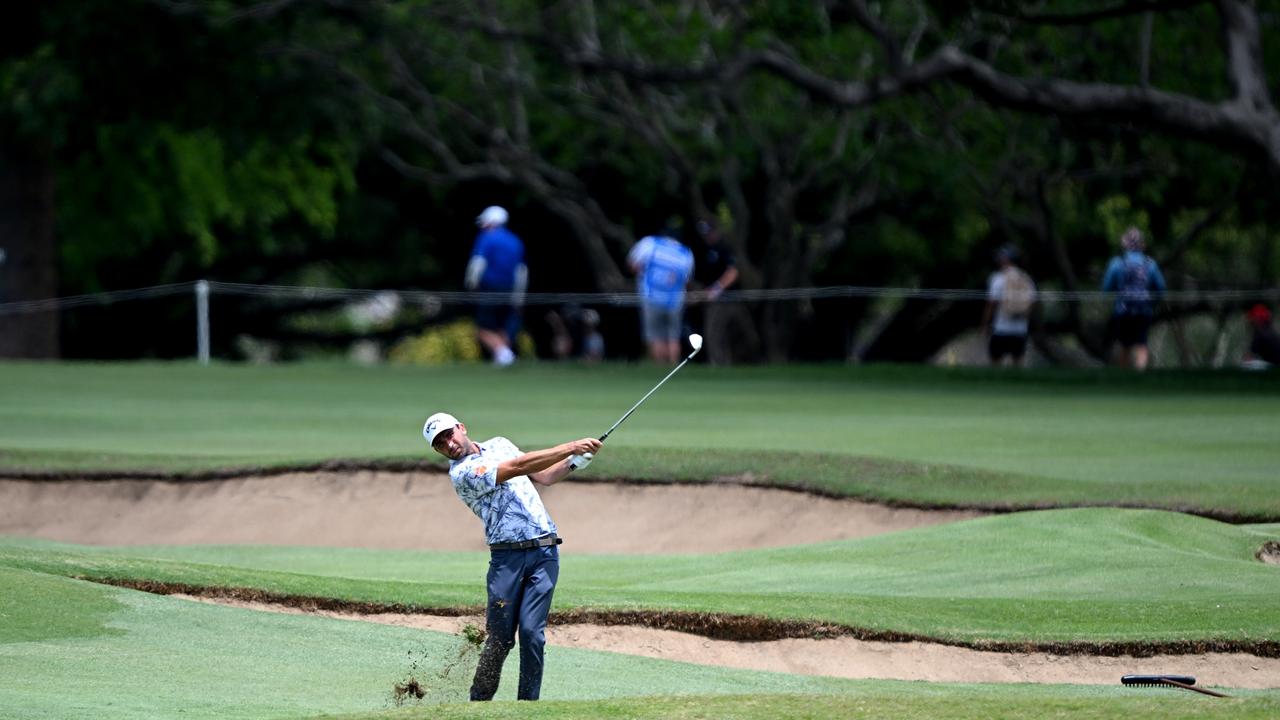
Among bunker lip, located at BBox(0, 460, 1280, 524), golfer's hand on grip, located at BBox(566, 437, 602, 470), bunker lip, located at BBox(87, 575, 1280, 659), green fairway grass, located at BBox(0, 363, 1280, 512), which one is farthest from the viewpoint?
green fairway grass, located at BBox(0, 363, 1280, 512)

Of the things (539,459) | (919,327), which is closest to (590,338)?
(919,327)

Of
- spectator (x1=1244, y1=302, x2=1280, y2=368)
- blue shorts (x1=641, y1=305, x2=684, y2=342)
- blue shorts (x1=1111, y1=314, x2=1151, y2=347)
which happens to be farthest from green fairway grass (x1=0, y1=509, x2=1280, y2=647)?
spectator (x1=1244, y1=302, x2=1280, y2=368)

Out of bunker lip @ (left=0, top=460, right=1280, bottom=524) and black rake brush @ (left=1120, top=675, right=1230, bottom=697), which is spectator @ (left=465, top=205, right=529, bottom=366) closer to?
bunker lip @ (left=0, top=460, right=1280, bottom=524)

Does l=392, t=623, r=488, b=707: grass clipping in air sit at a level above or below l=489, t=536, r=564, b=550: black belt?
below

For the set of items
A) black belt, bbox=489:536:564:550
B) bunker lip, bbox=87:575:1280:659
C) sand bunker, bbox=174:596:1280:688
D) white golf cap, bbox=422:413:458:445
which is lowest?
sand bunker, bbox=174:596:1280:688

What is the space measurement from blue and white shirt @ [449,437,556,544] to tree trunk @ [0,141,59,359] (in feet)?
87.1

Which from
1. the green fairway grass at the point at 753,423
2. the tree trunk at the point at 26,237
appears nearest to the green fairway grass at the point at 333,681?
the green fairway grass at the point at 753,423

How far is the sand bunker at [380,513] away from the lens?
16.7 m

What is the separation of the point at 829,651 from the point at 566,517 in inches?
245

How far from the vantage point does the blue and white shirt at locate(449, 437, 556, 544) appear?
9609 millimetres

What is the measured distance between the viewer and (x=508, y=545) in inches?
380

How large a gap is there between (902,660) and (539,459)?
9.63 feet

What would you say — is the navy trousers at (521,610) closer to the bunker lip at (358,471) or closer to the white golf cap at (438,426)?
the white golf cap at (438,426)

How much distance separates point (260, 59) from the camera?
3522 centimetres
